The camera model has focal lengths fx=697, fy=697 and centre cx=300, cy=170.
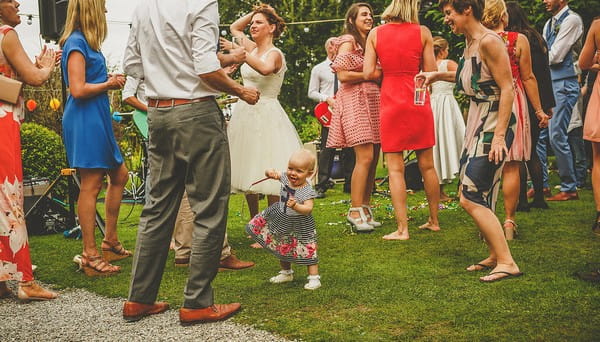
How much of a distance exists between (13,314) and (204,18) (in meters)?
2.19

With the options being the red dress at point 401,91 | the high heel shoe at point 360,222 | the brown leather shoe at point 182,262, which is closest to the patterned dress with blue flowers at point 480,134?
the red dress at point 401,91

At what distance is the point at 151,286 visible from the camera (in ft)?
12.9

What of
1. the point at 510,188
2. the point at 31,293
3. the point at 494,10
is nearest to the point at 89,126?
the point at 31,293

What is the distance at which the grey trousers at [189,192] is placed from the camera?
3.77m

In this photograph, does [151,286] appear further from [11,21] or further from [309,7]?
[309,7]

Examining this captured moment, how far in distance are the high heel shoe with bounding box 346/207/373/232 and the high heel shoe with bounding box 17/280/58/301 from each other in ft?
9.42

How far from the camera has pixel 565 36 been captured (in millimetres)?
7863

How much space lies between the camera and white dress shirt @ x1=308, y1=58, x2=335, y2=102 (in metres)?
10.1

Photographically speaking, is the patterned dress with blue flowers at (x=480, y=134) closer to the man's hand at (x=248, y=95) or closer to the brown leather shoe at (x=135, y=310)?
the man's hand at (x=248, y=95)

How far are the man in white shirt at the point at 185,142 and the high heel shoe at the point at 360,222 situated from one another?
8.91 ft

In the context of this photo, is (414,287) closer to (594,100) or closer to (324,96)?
(594,100)

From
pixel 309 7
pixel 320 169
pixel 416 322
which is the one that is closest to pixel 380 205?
pixel 320 169

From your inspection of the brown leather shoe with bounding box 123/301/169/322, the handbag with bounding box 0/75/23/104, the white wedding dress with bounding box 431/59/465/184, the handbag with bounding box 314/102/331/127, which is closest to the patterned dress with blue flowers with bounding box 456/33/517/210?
the brown leather shoe with bounding box 123/301/169/322

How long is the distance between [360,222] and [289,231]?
2.13 m
